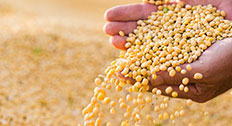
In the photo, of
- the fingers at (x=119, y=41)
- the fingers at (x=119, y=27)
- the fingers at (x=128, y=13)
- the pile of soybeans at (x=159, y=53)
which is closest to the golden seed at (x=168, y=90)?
the pile of soybeans at (x=159, y=53)

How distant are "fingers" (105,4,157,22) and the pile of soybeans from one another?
114mm

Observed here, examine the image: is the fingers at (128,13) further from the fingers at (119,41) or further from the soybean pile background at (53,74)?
the soybean pile background at (53,74)

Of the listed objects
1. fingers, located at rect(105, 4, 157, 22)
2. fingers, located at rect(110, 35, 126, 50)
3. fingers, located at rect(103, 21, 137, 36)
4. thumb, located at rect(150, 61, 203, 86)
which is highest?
fingers, located at rect(105, 4, 157, 22)

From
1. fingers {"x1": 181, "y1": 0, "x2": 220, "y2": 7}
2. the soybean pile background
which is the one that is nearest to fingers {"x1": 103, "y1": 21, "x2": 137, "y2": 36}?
fingers {"x1": 181, "y1": 0, "x2": 220, "y2": 7}

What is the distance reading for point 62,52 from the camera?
4180 millimetres

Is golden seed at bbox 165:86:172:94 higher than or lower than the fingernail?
lower

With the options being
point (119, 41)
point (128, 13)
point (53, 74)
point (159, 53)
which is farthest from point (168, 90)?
point (53, 74)

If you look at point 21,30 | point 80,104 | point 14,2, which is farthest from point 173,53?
point 14,2

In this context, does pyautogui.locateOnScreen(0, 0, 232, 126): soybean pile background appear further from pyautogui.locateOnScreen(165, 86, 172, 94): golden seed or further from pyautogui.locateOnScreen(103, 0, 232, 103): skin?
pyautogui.locateOnScreen(165, 86, 172, 94): golden seed

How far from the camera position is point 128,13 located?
2.55 meters

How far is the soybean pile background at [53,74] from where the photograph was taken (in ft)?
10.8

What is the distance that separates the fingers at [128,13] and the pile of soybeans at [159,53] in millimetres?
114

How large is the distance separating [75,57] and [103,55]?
41 centimetres

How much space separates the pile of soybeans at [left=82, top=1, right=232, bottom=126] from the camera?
1.89 metres
